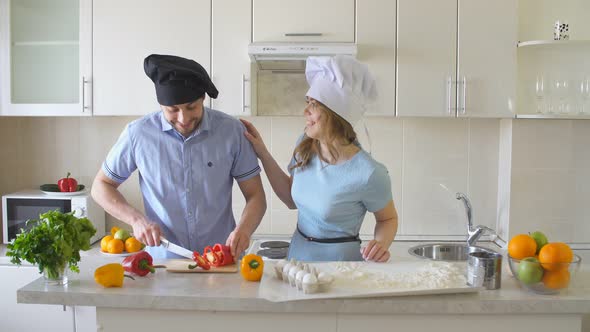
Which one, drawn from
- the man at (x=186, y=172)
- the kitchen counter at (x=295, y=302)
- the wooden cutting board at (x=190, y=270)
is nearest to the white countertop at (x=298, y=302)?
the kitchen counter at (x=295, y=302)

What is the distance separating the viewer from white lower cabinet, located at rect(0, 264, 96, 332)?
2834mm

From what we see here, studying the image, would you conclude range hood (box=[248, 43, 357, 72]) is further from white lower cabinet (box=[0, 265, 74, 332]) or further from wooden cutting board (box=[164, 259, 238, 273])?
white lower cabinet (box=[0, 265, 74, 332])

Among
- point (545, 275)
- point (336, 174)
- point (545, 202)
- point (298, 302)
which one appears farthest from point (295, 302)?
point (545, 202)

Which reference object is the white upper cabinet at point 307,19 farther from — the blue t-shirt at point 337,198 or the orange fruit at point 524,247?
the orange fruit at point 524,247

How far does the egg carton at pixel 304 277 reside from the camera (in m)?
1.49

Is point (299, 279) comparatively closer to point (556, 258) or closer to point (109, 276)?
point (109, 276)

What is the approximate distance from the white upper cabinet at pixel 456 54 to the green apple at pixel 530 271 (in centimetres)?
149

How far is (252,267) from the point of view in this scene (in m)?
1.62

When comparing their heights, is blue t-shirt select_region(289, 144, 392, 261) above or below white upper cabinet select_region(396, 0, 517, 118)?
below

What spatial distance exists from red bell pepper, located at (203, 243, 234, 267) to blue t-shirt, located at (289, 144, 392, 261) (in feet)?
0.97

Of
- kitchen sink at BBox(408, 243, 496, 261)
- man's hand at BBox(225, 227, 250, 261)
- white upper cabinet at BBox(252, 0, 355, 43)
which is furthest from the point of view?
kitchen sink at BBox(408, 243, 496, 261)

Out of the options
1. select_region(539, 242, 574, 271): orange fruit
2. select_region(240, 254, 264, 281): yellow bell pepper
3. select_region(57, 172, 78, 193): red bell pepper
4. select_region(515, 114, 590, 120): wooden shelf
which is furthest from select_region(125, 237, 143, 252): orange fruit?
select_region(515, 114, 590, 120): wooden shelf

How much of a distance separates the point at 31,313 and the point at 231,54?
157 centimetres

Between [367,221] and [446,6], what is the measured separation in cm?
121
